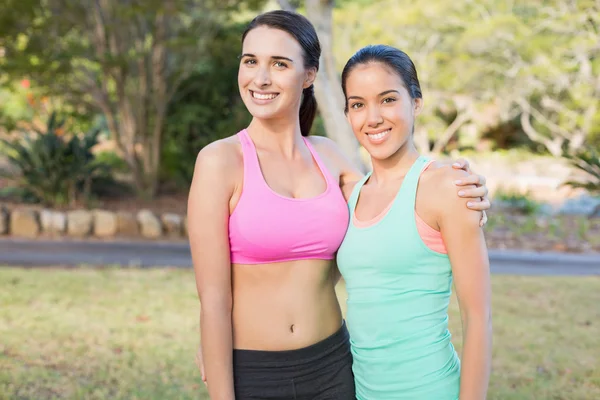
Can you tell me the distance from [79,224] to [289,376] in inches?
349

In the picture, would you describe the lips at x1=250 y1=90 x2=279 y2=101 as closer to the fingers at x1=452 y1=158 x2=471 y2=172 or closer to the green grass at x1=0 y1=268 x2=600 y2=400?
the fingers at x1=452 y1=158 x2=471 y2=172

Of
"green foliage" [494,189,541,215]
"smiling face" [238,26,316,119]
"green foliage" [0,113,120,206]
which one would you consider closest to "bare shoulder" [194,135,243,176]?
"smiling face" [238,26,316,119]

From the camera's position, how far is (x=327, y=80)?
748 cm

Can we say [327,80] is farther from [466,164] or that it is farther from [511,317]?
[466,164]

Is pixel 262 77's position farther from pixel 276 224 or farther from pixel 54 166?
pixel 54 166

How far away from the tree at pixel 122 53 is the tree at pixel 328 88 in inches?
167

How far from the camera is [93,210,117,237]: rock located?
34.1 ft

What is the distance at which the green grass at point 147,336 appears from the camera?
14.4ft

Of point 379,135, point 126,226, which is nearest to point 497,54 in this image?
point 126,226

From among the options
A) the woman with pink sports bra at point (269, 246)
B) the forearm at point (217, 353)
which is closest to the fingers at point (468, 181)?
the woman with pink sports bra at point (269, 246)

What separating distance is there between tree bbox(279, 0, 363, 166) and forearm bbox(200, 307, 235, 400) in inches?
217

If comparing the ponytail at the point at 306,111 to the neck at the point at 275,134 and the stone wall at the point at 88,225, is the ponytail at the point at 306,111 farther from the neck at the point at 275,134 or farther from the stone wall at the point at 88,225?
the stone wall at the point at 88,225

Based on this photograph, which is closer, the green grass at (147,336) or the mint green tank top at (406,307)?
the mint green tank top at (406,307)

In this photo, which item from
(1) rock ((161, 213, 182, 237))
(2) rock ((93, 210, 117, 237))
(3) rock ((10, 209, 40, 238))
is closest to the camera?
(3) rock ((10, 209, 40, 238))
